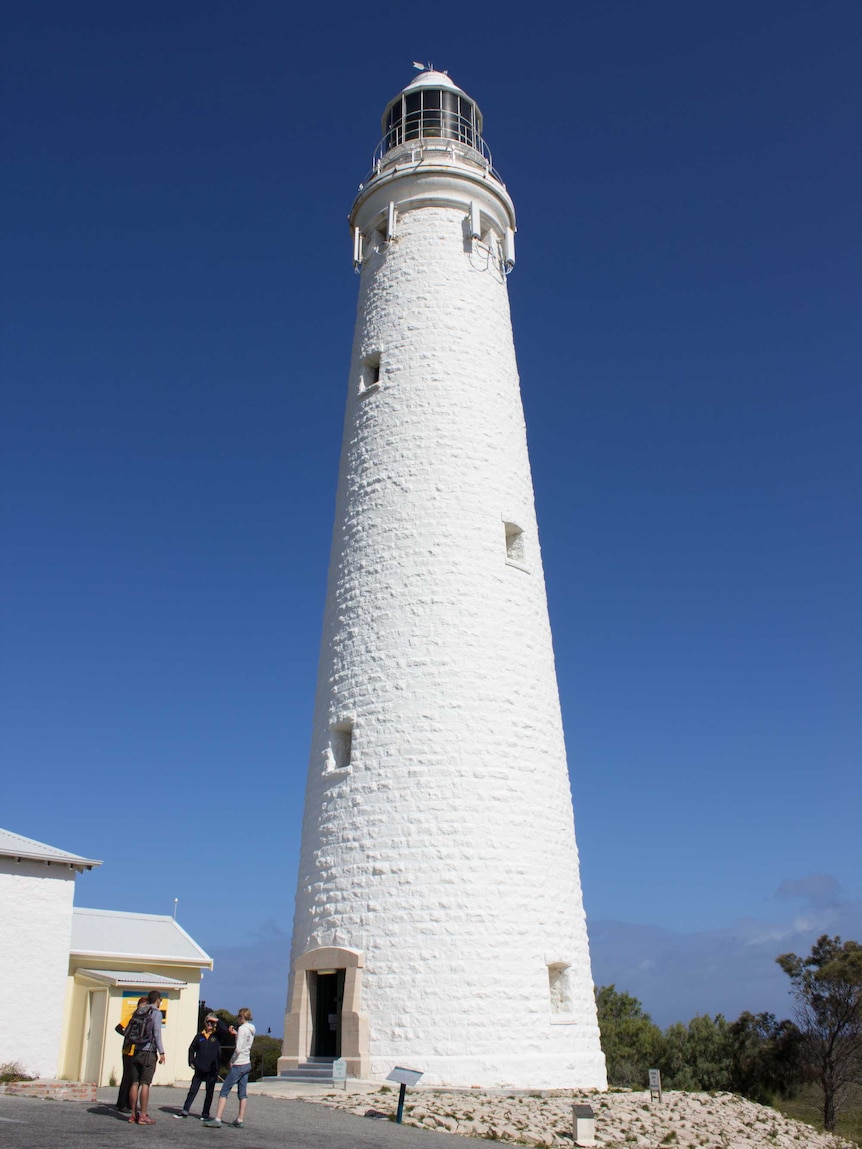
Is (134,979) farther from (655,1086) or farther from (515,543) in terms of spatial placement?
(515,543)

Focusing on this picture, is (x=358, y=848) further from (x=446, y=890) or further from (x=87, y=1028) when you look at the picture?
(x=87, y=1028)

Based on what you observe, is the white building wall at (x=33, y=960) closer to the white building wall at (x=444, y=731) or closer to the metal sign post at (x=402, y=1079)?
the white building wall at (x=444, y=731)

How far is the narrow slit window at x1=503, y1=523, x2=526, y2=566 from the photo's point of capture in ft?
63.9

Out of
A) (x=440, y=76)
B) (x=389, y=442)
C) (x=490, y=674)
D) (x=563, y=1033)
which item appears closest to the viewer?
(x=563, y=1033)

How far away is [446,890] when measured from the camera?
1584cm

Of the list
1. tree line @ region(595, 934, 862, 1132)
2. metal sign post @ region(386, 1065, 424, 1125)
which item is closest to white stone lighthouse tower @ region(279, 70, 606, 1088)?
metal sign post @ region(386, 1065, 424, 1125)

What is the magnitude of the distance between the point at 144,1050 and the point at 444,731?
733 centimetres

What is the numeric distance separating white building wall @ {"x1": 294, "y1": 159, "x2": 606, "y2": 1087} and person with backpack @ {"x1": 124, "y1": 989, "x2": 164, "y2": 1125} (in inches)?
198

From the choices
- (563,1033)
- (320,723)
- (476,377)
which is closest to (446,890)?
(563,1033)

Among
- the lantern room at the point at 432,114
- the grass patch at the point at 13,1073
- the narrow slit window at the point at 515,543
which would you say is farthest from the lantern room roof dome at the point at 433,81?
the grass patch at the point at 13,1073

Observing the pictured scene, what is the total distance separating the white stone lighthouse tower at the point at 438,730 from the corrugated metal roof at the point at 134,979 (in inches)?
93.1

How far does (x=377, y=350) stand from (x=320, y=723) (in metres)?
8.15

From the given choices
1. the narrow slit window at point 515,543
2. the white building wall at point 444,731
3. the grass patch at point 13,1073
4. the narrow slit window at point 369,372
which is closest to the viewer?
the grass patch at point 13,1073

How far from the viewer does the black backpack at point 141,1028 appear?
36.3 feet
